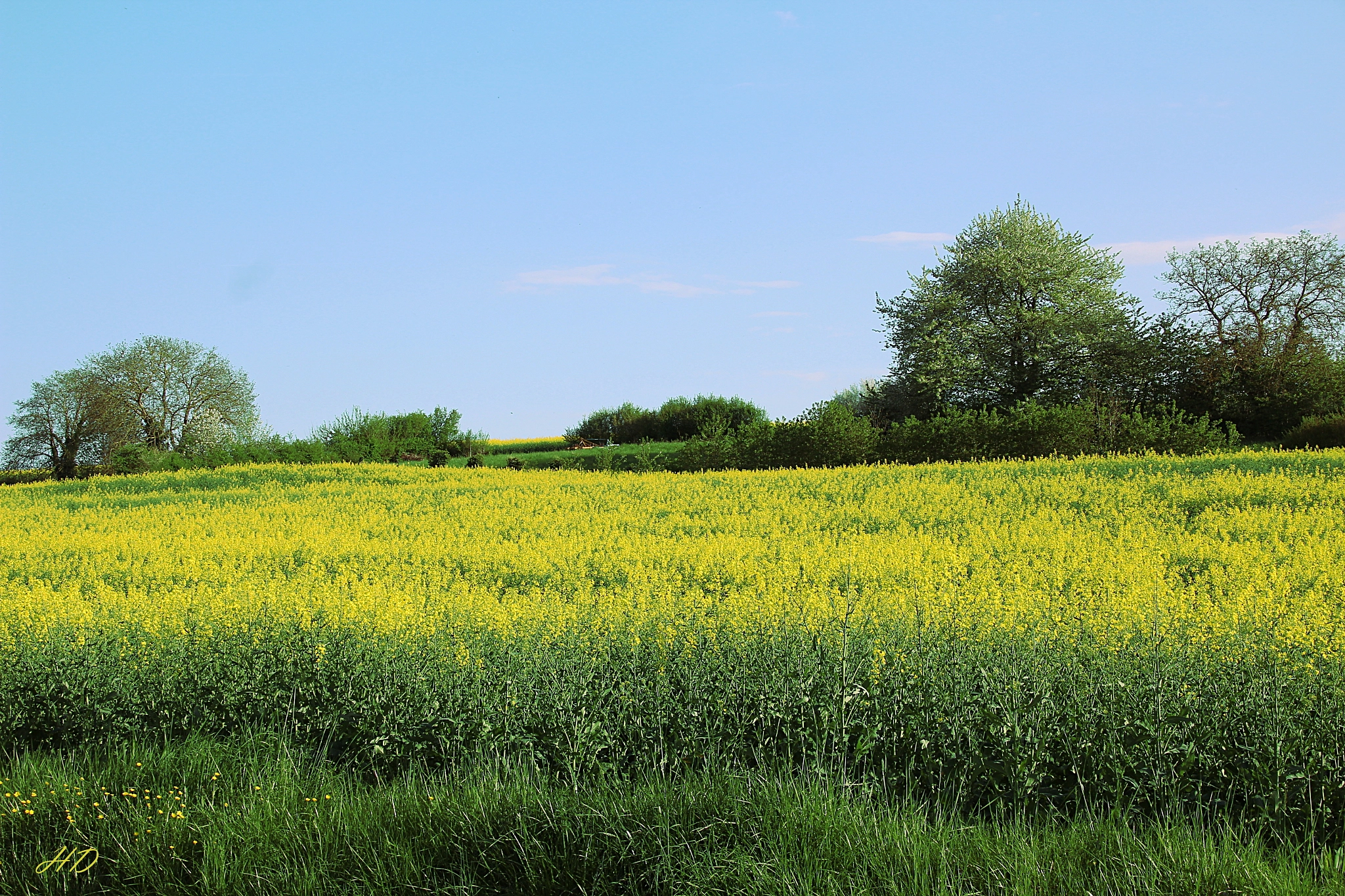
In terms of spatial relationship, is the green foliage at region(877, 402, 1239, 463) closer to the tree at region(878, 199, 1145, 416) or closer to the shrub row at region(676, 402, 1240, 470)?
the shrub row at region(676, 402, 1240, 470)

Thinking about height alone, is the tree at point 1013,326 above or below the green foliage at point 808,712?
above

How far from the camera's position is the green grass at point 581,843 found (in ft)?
11.6

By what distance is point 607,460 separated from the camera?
2744 centimetres

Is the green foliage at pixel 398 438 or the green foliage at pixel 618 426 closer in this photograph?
the green foliage at pixel 398 438

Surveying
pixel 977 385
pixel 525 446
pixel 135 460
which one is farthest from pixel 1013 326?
pixel 135 460

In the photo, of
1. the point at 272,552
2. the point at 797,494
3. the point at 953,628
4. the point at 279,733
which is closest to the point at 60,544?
the point at 272,552

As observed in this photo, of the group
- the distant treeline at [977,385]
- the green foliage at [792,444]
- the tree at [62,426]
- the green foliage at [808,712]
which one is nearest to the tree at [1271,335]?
the distant treeline at [977,385]

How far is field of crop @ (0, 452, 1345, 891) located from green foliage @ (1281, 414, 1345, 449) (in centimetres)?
1736

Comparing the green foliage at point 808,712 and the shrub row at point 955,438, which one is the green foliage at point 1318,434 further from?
the green foliage at point 808,712

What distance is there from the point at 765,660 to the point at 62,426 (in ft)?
140

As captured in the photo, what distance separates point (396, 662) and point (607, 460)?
22.1 m

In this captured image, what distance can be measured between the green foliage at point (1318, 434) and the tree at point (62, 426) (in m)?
42.1

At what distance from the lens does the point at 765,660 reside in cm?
502
